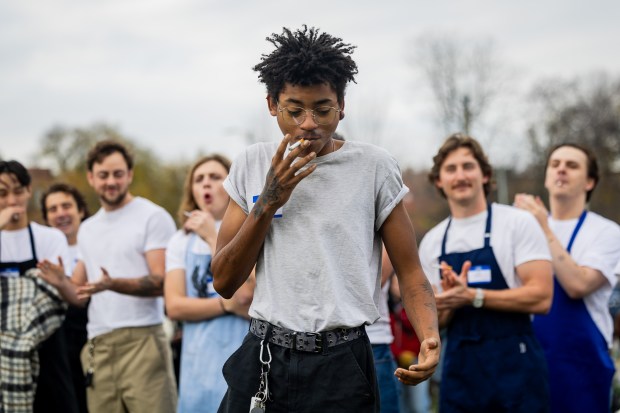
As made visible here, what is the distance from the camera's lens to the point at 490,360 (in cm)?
479

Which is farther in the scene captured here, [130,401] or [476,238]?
[130,401]

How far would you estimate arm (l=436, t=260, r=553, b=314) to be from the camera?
188 inches

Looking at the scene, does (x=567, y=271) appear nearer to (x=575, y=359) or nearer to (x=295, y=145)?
(x=575, y=359)

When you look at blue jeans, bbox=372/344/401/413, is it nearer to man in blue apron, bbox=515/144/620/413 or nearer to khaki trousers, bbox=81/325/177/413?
man in blue apron, bbox=515/144/620/413

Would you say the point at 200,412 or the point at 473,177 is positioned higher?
the point at 473,177

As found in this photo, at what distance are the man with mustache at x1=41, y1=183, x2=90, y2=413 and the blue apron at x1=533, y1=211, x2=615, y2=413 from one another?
3.97m

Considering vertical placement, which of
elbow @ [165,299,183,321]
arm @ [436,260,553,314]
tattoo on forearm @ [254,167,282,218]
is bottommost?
elbow @ [165,299,183,321]

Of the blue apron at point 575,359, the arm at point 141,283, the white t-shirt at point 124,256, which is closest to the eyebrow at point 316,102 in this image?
the arm at point 141,283

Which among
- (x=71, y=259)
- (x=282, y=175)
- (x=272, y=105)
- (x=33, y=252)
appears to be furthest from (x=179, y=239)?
(x=282, y=175)

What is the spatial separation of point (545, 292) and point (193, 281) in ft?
7.80

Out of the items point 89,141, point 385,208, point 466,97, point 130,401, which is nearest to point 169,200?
point 89,141

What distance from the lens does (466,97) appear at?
114 ft

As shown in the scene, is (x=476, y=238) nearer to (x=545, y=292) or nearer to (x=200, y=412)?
(x=545, y=292)

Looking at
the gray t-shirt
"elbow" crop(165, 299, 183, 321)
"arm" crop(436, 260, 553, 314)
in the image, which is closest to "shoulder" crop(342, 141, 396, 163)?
the gray t-shirt
